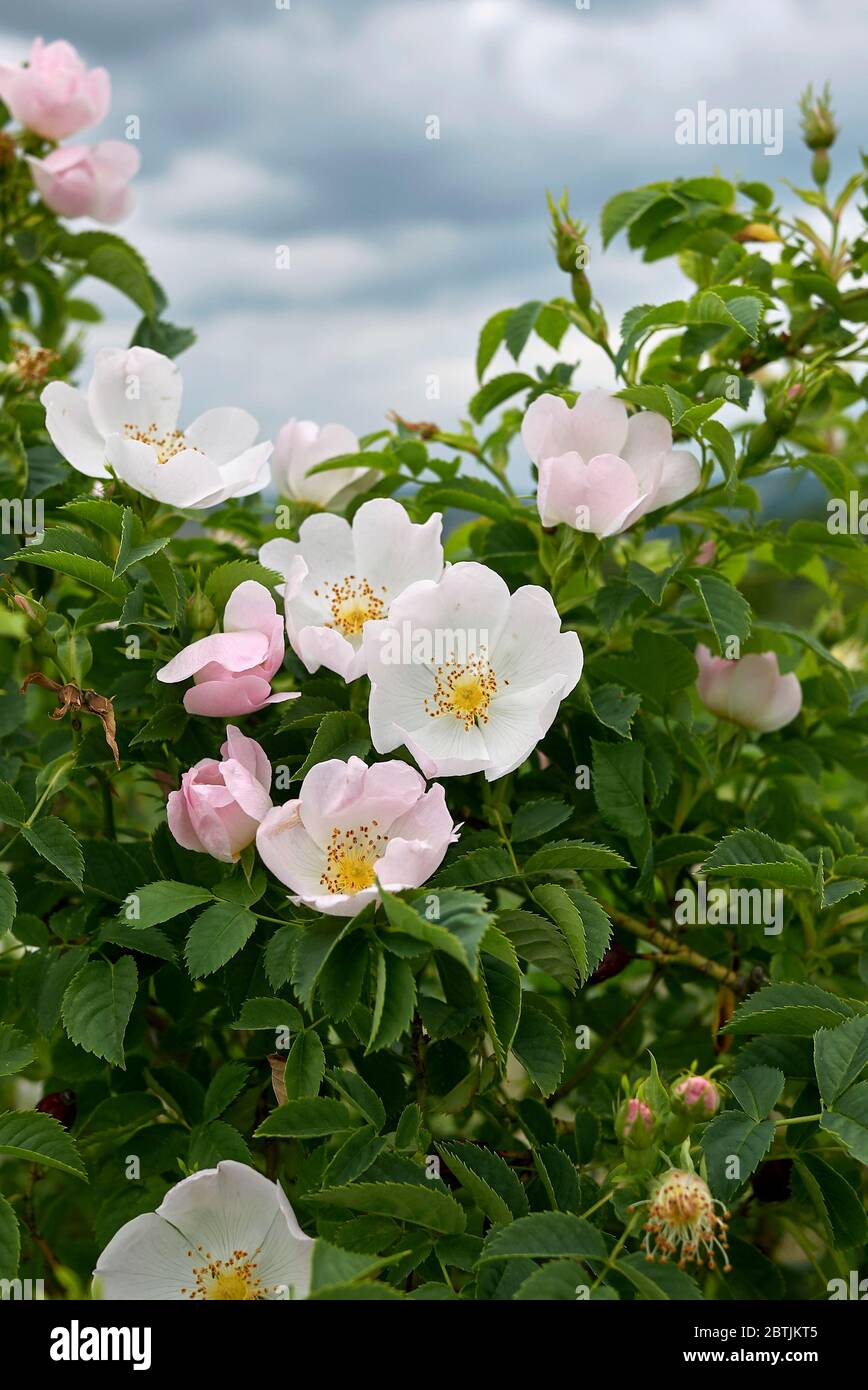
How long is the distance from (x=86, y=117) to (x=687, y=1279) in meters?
1.66

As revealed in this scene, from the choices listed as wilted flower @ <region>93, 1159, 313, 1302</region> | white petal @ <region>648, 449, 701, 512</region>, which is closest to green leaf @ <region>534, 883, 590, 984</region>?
wilted flower @ <region>93, 1159, 313, 1302</region>

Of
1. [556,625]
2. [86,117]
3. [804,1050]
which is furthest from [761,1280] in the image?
[86,117]

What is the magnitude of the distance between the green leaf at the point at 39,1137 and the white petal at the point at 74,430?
574 millimetres

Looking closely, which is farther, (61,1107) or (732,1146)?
(61,1107)

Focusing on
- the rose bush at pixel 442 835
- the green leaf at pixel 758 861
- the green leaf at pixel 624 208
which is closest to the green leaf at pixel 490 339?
the rose bush at pixel 442 835

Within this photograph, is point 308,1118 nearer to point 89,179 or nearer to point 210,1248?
point 210,1248

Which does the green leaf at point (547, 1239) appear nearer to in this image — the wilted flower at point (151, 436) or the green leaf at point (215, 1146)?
the green leaf at point (215, 1146)

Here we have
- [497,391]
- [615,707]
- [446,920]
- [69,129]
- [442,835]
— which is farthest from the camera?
[69,129]

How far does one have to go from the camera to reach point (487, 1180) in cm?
104

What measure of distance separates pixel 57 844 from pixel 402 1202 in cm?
42

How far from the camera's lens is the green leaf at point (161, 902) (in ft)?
3.28

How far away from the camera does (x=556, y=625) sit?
1.12 metres

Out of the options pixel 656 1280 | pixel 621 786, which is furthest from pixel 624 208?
pixel 656 1280
